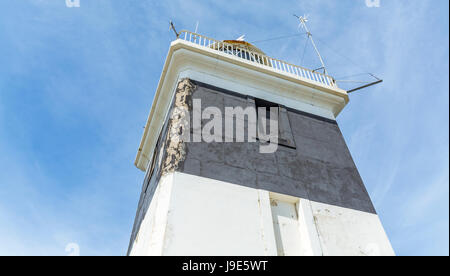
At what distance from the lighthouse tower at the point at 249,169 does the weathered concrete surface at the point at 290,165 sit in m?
0.03

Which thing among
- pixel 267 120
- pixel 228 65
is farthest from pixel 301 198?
pixel 228 65

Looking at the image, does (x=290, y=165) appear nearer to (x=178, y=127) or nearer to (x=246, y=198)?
(x=246, y=198)

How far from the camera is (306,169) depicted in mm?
6840

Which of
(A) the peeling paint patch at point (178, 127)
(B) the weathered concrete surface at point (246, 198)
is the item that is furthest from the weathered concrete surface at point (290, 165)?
(A) the peeling paint patch at point (178, 127)

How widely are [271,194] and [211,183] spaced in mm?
1230

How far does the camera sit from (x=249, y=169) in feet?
20.5

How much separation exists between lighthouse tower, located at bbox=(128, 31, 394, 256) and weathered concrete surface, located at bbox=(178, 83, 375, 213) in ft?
0.09

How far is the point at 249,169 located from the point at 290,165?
1058 mm

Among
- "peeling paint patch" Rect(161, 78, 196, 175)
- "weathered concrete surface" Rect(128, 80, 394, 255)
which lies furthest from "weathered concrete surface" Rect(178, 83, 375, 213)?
"peeling paint patch" Rect(161, 78, 196, 175)

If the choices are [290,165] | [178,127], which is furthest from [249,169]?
[178,127]

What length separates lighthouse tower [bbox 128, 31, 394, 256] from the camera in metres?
5.08

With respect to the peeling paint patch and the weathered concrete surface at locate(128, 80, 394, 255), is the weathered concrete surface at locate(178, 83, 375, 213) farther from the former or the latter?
the peeling paint patch

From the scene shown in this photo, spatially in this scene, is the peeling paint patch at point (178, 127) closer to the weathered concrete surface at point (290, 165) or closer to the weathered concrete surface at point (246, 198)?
the weathered concrete surface at point (246, 198)
